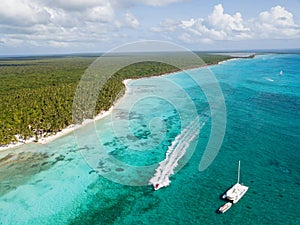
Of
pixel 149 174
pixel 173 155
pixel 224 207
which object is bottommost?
pixel 149 174

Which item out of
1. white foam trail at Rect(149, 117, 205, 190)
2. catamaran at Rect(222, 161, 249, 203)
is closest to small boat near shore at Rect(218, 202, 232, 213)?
catamaran at Rect(222, 161, 249, 203)

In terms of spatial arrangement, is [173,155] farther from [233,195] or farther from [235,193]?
[233,195]

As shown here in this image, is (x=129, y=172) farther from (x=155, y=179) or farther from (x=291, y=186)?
(x=291, y=186)

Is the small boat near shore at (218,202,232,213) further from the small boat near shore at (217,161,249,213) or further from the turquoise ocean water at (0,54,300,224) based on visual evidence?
the turquoise ocean water at (0,54,300,224)

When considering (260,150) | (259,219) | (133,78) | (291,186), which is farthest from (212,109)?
(133,78)

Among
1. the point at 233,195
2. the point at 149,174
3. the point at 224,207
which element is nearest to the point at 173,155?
the point at 149,174

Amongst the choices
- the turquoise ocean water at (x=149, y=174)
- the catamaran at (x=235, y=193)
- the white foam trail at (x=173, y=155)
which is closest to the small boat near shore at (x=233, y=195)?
the catamaran at (x=235, y=193)

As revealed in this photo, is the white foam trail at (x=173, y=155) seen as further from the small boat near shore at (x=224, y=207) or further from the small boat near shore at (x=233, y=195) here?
the small boat near shore at (x=224, y=207)
